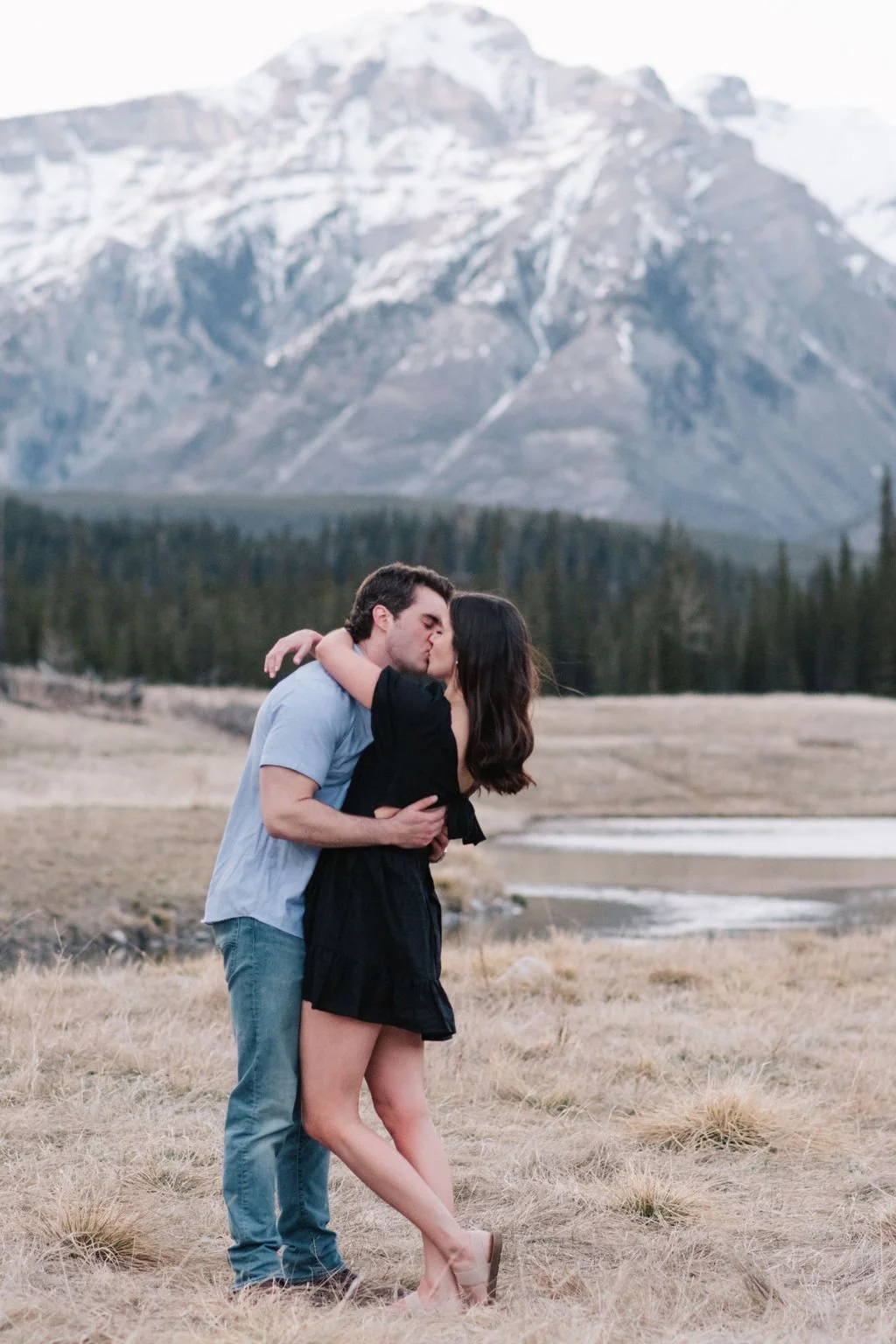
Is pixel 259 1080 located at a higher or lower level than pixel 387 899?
lower

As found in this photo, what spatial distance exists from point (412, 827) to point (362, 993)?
0.65 m

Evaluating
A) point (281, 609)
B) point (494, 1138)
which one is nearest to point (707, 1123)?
point (494, 1138)

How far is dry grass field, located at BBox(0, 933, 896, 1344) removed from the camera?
233 inches

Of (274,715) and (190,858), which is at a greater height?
(274,715)

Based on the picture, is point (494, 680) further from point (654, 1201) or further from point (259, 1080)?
point (654, 1201)

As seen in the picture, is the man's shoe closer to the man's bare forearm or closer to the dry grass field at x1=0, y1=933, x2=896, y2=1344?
the dry grass field at x1=0, y1=933, x2=896, y2=1344

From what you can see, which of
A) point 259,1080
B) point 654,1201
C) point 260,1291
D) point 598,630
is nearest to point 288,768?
point 259,1080

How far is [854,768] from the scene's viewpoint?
5716cm

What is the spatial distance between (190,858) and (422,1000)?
71.8 ft

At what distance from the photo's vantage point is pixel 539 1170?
26.2 feet

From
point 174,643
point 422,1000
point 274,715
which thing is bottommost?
point 174,643

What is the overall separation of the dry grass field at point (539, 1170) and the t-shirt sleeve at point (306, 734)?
75.1 inches

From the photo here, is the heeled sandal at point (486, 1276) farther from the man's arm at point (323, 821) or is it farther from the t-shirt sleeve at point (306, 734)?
the t-shirt sleeve at point (306, 734)

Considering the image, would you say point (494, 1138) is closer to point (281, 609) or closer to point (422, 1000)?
point (422, 1000)
